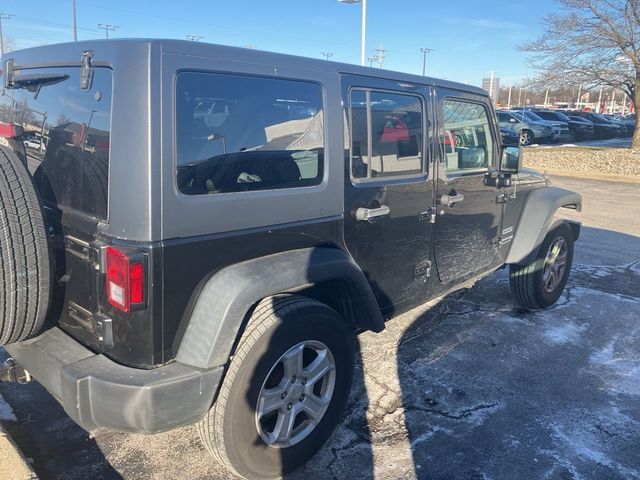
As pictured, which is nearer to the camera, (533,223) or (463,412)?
(463,412)

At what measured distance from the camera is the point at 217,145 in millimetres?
2268

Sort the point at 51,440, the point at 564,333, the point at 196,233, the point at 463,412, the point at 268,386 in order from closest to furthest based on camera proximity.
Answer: the point at 196,233 < the point at 268,386 < the point at 51,440 < the point at 463,412 < the point at 564,333

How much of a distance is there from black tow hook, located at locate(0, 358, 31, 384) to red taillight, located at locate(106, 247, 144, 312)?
2.82 feet

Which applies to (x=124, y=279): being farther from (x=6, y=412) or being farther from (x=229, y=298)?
(x=6, y=412)

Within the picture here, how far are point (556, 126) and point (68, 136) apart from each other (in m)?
26.9

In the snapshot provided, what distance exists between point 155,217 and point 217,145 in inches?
16.7

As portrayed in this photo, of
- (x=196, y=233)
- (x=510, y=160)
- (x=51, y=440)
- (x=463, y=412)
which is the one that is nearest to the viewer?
(x=196, y=233)

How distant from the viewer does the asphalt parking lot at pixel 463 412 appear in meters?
2.74

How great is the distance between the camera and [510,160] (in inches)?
161

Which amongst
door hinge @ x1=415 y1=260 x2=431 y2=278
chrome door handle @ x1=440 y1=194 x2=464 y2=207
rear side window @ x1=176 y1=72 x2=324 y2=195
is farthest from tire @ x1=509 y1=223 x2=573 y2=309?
rear side window @ x1=176 y1=72 x2=324 y2=195

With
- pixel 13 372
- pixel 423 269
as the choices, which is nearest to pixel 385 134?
pixel 423 269

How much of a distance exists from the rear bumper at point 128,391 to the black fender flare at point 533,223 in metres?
3.18

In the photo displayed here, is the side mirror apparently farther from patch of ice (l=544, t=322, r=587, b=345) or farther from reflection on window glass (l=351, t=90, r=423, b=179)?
patch of ice (l=544, t=322, r=587, b=345)

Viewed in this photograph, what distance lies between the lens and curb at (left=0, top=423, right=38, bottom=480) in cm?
228
